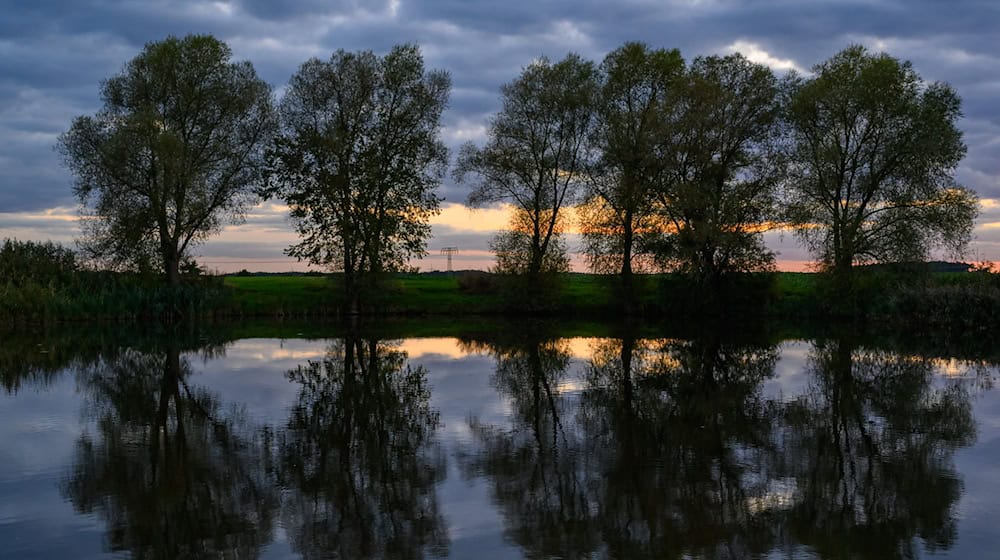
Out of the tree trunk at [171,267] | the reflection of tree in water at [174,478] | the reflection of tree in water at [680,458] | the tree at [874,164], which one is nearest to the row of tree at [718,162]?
the tree at [874,164]

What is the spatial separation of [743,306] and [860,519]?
130 feet

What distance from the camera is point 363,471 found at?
8984 mm

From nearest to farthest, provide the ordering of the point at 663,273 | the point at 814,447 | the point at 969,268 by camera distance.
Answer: the point at 814,447, the point at 969,268, the point at 663,273

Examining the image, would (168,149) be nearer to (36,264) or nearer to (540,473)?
(36,264)

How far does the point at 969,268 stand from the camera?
38312mm

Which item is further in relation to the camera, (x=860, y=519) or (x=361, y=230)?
(x=361, y=230)

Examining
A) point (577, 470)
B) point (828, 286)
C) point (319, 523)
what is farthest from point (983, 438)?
point (828, 286)

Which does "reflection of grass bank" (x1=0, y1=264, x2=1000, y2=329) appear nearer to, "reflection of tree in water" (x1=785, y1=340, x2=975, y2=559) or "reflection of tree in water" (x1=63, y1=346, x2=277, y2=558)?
"reflection of tree in water" (x1=785, y1=340, x2=975, y2=559)

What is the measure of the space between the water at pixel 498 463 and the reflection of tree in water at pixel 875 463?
0.04 metres

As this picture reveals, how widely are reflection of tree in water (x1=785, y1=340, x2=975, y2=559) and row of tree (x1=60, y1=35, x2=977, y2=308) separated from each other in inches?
1013

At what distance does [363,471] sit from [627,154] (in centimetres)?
3720

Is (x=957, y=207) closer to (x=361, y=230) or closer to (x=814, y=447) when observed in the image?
(x=361, y=230)

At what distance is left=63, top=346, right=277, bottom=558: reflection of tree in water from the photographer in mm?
6746

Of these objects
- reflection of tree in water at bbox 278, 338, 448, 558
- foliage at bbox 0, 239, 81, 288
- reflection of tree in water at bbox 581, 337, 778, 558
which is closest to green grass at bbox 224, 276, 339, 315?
foliage at bbox 0, 239, 81, 288
